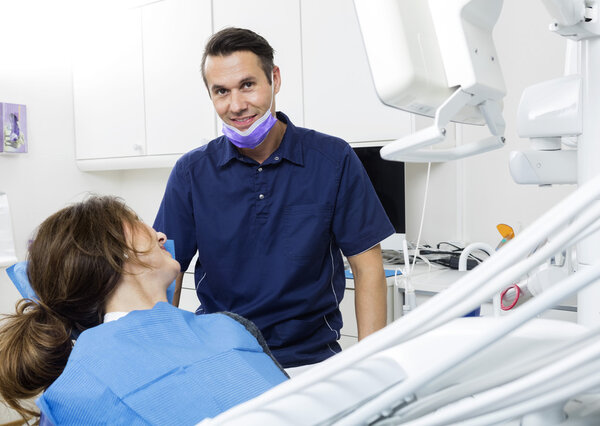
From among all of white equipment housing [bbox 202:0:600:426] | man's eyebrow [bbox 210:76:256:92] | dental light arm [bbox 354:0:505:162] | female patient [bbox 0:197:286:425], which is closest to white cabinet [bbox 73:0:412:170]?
man's eyebrow [bbox 210:76:256:92]

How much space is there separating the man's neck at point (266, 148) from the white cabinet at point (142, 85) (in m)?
1.48

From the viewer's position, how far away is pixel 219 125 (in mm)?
2988

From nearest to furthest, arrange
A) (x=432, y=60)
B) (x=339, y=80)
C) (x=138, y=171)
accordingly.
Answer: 1. (x=432, y=60)
2. (x=339, y=80)
3. (x=138, y=171)

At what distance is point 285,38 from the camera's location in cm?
271

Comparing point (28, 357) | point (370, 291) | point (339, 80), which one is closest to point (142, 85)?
point (339, 80)

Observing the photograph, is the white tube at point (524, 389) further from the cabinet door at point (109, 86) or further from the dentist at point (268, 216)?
the cabinet door at point (109, 86)

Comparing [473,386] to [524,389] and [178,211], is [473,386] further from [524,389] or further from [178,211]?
[178,211]

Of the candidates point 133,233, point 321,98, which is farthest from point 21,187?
point 133,233

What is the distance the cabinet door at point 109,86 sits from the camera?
3.31 m

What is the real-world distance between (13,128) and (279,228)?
93.7 inches

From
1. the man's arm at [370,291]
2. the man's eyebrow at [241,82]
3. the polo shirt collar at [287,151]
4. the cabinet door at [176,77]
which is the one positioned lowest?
the man's arm at [370,291]

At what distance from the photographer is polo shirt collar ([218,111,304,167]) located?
1.54 metres

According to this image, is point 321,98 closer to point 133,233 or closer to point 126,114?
point 126,114

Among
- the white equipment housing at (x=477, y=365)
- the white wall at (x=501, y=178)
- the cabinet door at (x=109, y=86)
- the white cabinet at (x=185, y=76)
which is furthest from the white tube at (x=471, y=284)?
the cabinet door at (x=109, y=86)
